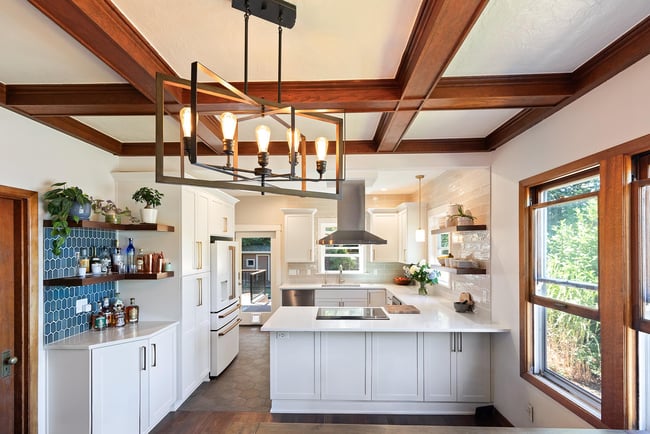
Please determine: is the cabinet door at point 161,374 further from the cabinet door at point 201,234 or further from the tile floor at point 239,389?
the cabinet door at point 201,234

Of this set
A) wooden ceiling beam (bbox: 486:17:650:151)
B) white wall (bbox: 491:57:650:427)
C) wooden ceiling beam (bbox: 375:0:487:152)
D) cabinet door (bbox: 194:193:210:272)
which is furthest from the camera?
cabinet door (bbox: 194:193:210:272)

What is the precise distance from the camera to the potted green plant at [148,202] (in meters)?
3.34

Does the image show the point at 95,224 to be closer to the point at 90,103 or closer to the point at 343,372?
the point at 90,103

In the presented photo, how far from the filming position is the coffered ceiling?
1439mm

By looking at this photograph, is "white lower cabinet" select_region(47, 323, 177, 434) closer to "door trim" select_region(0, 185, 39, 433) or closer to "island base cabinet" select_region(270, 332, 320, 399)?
"door trim" select_region(0, 185, 39, 433)

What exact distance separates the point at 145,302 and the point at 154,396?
2.90 ft

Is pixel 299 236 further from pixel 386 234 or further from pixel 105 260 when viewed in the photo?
pixel 105 260

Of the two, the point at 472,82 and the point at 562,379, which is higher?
the point at 472,82

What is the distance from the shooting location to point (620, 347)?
181 cm

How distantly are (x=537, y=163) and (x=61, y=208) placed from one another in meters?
3.54

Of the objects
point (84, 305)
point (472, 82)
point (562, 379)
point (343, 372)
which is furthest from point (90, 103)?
point (562, 379)

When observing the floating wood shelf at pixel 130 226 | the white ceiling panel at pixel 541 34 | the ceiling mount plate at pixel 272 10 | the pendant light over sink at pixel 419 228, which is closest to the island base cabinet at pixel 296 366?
the floating wood shelf at pixel 130 226

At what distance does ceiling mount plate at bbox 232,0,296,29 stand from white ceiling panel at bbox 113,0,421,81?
2.0 inches

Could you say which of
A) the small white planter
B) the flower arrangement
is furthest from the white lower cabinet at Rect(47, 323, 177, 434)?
the flower arrangement
